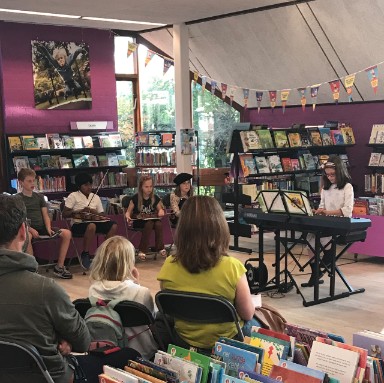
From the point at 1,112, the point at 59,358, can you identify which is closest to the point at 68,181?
the point at 1,112

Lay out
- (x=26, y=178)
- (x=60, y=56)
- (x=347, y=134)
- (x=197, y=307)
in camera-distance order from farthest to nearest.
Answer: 1. (x=60, y=56)
2. (x=347, y=134)
3. (x=26, y=178)
4. (x=197, y=307)

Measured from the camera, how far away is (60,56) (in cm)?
1027

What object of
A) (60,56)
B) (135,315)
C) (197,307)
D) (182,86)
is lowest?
(135,315)

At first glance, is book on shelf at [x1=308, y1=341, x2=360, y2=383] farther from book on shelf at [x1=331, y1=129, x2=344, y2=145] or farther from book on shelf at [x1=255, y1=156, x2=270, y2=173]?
book on shelf at [x1=331, y1=129, x2=344, y2=145]

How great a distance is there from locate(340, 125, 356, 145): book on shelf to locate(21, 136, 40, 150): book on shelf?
16.0 feet

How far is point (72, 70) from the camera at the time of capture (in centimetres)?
1041

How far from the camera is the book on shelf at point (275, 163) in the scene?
9.34m

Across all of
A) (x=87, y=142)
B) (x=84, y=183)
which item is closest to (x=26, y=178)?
(x=84, y=183)

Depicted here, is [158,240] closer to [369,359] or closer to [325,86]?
[325,86]

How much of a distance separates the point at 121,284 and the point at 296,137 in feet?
22.0

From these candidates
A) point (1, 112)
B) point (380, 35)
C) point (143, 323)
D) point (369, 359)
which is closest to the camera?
point (369, 359)

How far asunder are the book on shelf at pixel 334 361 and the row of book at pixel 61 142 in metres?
7.78

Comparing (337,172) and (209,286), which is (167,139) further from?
(209,286)

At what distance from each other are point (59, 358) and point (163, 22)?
814cm
